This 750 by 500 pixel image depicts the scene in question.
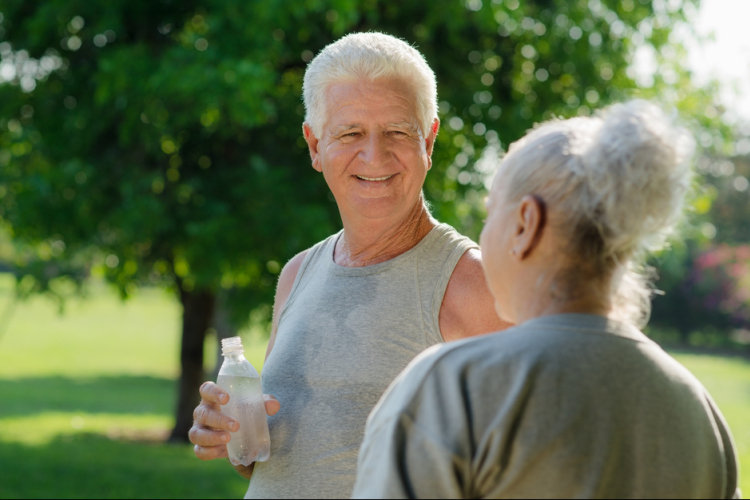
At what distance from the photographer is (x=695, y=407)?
1.19 m

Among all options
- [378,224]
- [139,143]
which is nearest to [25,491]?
[139,143]

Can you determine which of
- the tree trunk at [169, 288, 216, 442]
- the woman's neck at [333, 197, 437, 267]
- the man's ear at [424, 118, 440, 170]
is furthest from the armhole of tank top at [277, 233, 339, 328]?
the tree trunk at [169, 288, 216, 442]

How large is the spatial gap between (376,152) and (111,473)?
763 centimetres

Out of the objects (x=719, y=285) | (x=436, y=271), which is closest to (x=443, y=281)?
(x=436, y=271)

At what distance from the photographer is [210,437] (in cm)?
191

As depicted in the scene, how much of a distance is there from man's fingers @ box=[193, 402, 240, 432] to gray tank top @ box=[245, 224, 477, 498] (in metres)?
0.14

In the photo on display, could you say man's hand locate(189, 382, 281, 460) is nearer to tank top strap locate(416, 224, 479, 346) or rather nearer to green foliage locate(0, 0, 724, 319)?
tank top strap locate(416, 224, 479, 346)

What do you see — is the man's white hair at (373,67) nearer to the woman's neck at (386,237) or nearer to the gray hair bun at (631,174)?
the woman's neck at (386,237)

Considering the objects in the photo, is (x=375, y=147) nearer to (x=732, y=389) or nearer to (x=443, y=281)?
(x=443, y=281)

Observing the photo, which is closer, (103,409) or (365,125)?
(365,125)

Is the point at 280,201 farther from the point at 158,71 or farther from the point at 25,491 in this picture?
the point at 25,491

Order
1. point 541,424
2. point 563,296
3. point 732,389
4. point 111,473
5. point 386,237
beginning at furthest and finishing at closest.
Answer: point 732,389, point 111,473, point 386,237, point 563,296, point 541,424

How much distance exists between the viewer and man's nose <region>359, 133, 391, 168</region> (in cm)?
206

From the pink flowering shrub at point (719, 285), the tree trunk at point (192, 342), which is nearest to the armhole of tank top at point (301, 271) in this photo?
the tree trunk at point (192, 342)
